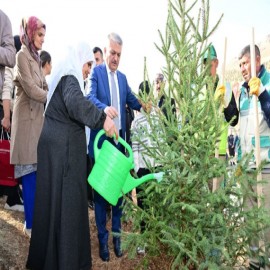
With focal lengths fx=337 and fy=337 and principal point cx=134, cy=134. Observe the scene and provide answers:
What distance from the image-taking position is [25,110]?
3752 millimetres

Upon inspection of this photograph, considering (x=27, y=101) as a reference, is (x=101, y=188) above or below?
below

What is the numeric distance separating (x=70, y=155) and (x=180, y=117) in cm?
98

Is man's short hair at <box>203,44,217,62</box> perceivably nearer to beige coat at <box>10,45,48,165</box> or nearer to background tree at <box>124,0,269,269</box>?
background tree at <box>124,0,269,269</box>

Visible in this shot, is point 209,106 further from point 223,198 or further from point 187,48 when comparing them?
point 223,198

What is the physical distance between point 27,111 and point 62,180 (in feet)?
4.12

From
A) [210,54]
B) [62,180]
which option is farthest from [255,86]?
[62,180]

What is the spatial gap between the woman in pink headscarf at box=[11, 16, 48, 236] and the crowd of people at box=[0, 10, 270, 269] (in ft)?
0.03

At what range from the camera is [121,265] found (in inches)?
139

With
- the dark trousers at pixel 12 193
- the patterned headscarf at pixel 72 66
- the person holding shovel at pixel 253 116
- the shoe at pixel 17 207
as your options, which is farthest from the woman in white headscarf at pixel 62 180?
the shoe at pixel 17 207

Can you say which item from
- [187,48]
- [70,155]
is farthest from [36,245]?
[187,48]

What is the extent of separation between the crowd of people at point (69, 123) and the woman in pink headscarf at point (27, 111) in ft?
0.03

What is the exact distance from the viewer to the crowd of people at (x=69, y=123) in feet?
9.29

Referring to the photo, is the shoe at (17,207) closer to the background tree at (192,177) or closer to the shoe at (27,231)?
the shoe at (27,231)

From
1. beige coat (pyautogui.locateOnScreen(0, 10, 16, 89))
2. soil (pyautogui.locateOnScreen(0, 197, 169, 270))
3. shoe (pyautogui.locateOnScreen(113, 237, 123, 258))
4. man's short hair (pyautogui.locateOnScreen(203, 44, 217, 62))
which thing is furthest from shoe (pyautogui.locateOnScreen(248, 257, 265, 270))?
beige coat (pyautogui.locateOnScreen(0, 10, 16, 89))
